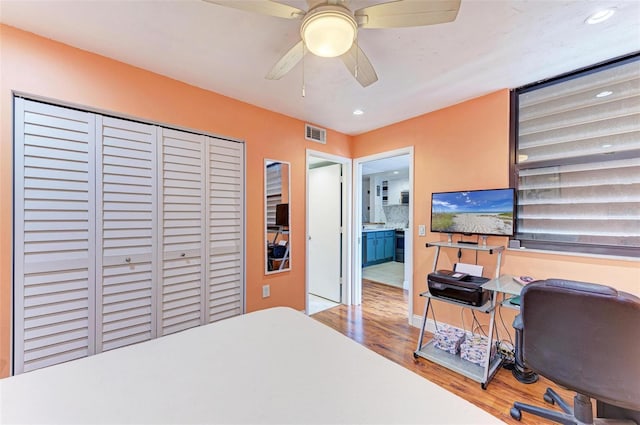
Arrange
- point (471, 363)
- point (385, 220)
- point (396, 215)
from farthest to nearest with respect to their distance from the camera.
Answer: point (385, 220)
point (396, 215)
point (471, 363)

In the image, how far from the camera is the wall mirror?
281cm

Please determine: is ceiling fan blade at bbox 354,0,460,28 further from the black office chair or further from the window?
the window

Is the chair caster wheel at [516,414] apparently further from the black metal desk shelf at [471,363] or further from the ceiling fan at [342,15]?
the ceiling fan at [342,15]

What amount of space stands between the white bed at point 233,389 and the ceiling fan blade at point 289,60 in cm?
147

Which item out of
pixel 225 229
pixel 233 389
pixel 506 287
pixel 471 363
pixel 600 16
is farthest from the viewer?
pixel 225 229

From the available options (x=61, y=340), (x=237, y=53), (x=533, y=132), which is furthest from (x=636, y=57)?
(x=61, y=340)

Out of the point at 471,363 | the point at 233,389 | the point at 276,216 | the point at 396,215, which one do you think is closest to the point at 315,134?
the point at 276,216

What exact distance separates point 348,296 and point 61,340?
9.52 ft

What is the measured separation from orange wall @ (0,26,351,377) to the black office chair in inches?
86.7

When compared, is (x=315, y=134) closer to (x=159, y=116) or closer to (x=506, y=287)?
(x=159, y=116)

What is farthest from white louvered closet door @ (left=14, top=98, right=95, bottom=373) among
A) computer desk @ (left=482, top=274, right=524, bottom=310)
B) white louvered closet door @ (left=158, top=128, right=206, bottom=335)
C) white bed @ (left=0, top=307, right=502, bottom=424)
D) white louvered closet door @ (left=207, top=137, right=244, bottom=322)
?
computer desk @ (left=482, top=274, right=524, bottom=310)

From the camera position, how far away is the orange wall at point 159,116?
158 cm

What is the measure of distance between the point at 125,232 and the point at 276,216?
1348 millimetres

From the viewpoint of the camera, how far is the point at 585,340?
124 centimetres
